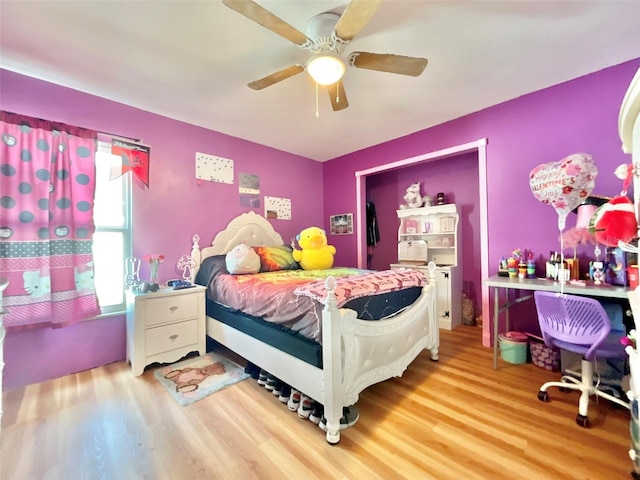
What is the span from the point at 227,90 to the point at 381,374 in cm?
258

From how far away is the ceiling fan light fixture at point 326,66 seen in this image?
1.55m

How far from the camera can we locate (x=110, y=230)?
2.49 meters

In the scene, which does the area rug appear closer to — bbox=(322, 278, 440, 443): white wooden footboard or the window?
the window

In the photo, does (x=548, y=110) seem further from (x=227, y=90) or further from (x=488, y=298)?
(x=227, y=90)

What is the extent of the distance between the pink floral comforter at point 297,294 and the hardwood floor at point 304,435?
58cm

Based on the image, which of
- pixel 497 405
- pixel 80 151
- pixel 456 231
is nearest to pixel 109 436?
pixel 80 151

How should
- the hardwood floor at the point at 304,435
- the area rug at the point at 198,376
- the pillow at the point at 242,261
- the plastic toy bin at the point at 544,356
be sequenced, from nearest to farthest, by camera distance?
the hardwood floor at the point at 304,435, the area rug at the point at 198,376, the plastic toy bin at the point at 544,356, the pillow at the point at 242,261

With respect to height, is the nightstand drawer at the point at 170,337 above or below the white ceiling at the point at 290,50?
below

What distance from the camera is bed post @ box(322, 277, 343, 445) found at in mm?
1466

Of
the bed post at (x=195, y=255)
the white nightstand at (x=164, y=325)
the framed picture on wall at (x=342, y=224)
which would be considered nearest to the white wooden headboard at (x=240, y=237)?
the bed post at (x=195, y=255)

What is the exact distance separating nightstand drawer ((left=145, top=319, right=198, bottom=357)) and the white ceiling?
2.07 metres

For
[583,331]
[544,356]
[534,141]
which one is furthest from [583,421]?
[534,141]

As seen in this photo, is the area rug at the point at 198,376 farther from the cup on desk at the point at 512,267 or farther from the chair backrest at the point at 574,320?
the cup on desk at the point at 512,267

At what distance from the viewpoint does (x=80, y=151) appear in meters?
2.24
